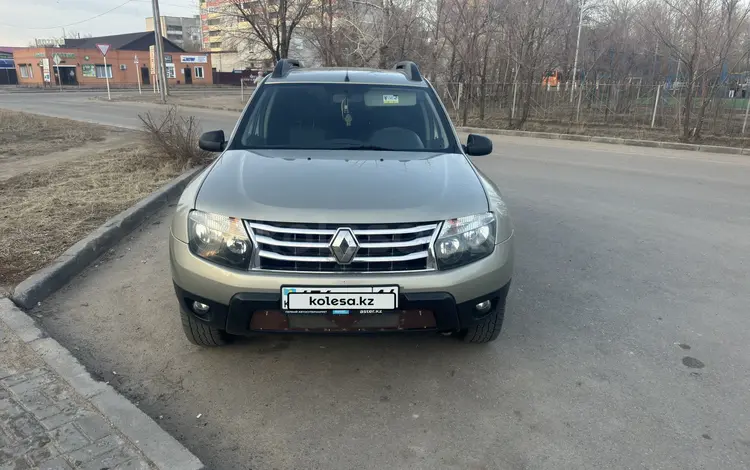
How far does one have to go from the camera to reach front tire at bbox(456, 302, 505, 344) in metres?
3.15

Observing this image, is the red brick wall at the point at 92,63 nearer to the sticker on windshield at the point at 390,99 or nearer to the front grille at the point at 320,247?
the sticker on windshield at the point at 390,99

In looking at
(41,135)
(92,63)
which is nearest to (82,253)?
(41,135)

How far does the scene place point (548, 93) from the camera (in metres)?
21.3

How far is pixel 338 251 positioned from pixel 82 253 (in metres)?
3.12

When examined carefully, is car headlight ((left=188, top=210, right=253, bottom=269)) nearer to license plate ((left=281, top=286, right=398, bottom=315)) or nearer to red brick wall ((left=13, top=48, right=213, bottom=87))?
license plate ((left=281, top=286, right=398, bottom=315))

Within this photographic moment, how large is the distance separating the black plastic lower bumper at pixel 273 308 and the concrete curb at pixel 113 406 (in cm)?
56

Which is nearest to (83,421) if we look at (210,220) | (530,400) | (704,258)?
(210,220)

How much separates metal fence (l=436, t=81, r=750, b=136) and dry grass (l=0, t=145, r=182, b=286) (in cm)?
1404

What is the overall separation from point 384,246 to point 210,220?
0.93 meters

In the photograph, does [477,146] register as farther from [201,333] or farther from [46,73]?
[46,73]

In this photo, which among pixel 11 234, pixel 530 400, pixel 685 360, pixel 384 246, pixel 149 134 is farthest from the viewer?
pixel 149 134

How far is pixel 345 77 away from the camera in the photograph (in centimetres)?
449

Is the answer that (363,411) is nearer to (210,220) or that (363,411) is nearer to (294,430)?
(294,430)

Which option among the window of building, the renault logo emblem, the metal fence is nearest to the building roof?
the window of building
